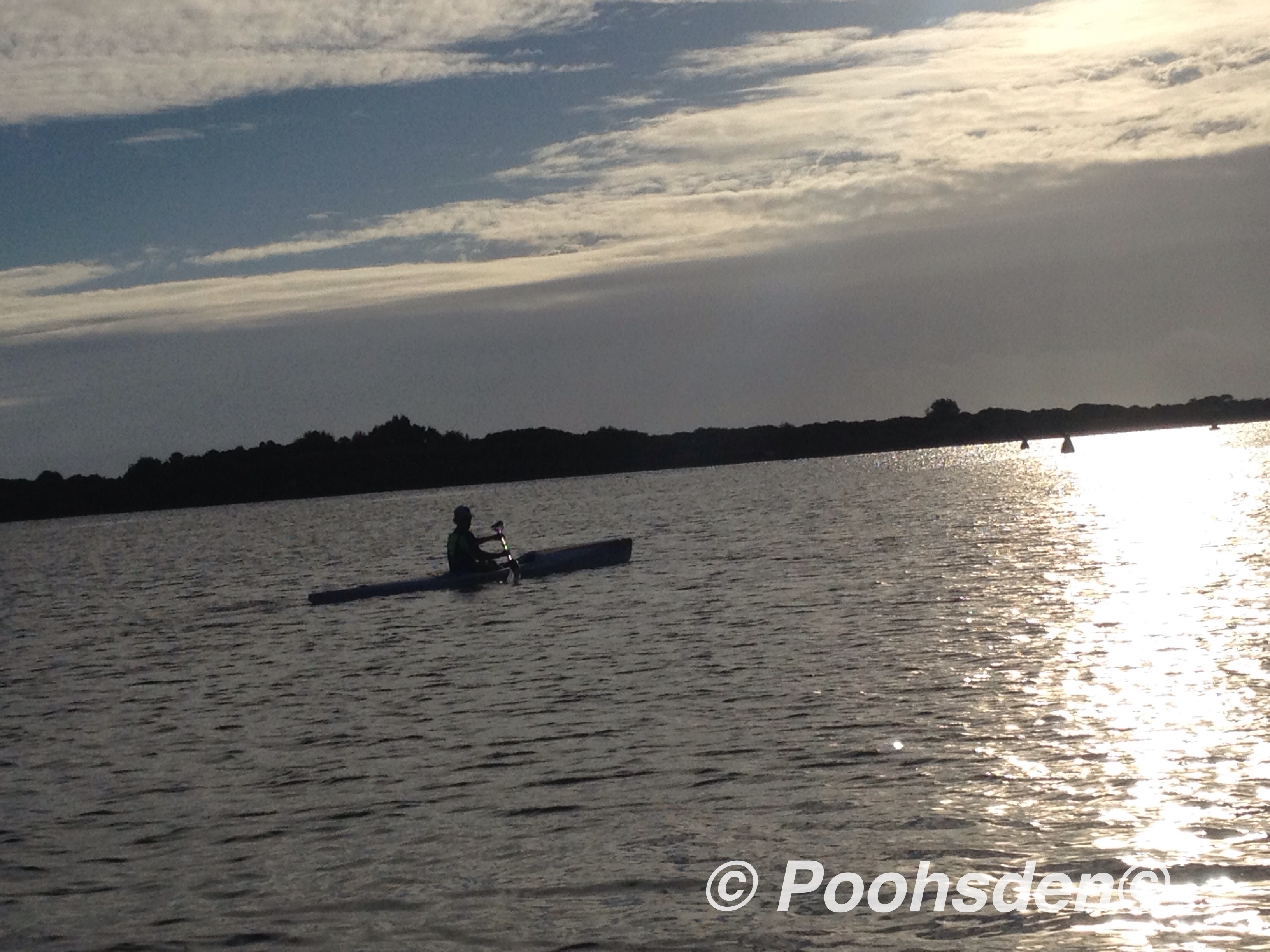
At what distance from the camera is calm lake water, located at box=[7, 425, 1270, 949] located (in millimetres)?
10180

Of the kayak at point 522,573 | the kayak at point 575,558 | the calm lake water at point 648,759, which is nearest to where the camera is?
the calm lake water at point 648,759

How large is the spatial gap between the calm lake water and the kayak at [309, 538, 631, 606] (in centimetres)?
58

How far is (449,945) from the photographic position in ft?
31.7

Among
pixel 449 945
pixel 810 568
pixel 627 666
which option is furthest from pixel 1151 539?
pixel 449 945

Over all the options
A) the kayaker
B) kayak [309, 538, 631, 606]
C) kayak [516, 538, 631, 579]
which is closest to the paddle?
kayak [309, 538, 631, 606]

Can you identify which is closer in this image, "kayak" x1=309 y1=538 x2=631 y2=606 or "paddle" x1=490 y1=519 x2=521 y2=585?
"kayak" x1=309 y1=538 x2=631 y2=606
